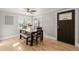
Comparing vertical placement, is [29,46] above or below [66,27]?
below

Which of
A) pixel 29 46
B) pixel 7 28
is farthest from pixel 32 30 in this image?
pixel 7 28

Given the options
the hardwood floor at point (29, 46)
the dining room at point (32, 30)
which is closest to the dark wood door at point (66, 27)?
the dining room at point (32, 30)

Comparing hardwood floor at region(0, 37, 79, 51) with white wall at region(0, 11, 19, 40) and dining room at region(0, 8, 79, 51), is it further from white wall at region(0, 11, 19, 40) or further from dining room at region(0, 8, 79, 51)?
white wall at region(0, 11, 19, 40)

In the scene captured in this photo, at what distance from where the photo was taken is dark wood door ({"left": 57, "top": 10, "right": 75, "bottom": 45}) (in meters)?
1.80

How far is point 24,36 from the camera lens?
6.16 feet

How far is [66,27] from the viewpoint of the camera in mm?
1874

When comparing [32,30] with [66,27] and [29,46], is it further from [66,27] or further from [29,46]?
[66,27]

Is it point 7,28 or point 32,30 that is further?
point 32,30

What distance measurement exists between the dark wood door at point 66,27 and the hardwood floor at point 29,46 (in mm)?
135

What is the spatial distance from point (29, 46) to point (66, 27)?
0.99 metres

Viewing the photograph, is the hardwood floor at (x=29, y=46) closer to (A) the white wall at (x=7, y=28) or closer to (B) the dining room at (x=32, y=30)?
(B) the dining room at (x=32, y=30)
